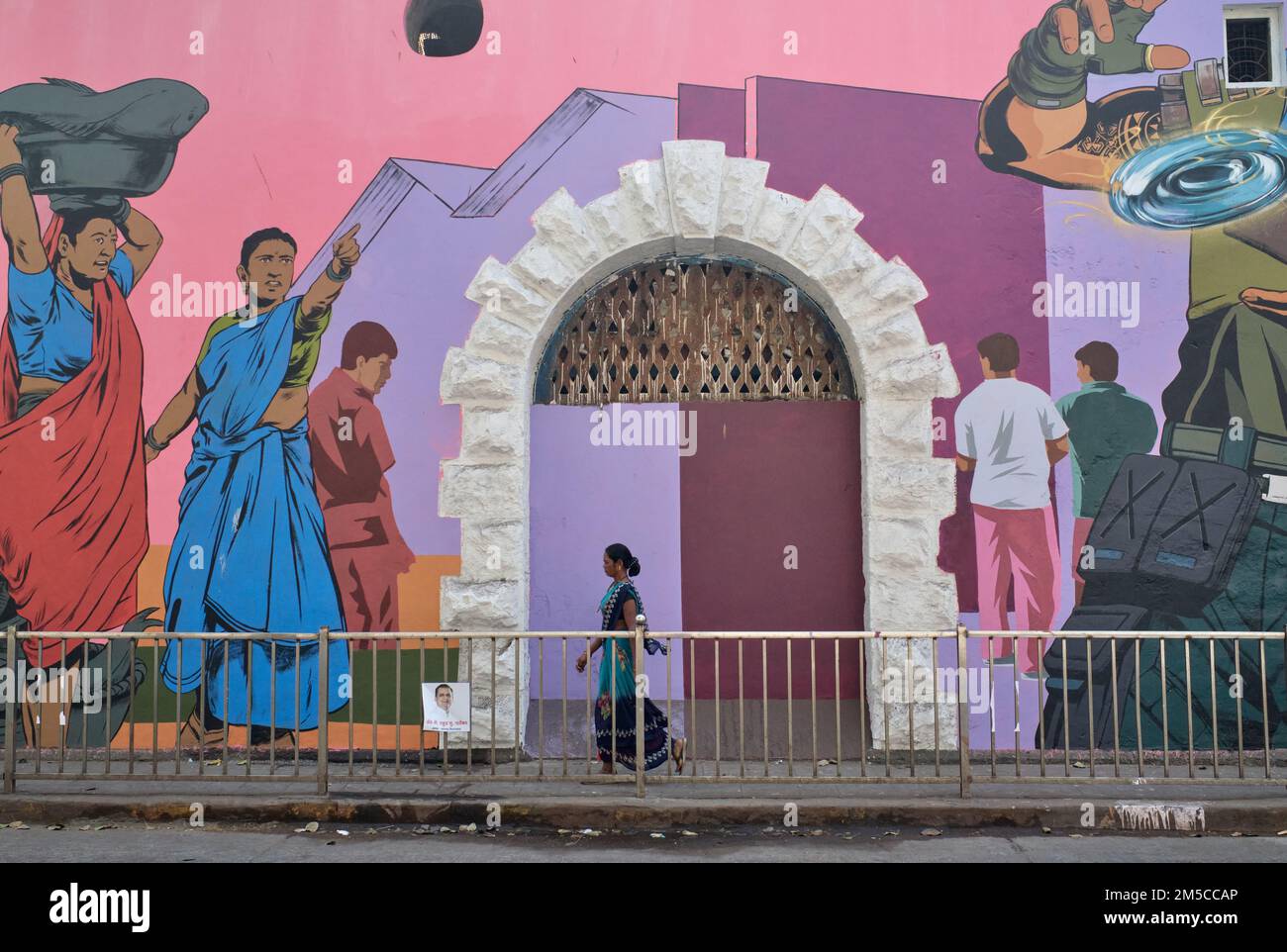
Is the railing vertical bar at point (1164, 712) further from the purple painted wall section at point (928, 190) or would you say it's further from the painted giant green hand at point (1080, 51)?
the painted giant green hand at point (1080, 51)

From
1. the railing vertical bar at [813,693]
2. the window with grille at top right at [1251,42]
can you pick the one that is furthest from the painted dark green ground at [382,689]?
the window with grille at top right at [1251,42]

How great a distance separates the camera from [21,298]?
10.0 meters

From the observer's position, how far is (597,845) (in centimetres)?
712

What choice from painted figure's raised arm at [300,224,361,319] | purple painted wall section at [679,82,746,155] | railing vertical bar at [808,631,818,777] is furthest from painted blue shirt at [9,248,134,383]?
railing vertical bar at [808,631,818,777]

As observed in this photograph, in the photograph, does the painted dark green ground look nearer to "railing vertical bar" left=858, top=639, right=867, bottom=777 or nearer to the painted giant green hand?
"railing vertical bar" left=858, top=639, right=867, bottom=777

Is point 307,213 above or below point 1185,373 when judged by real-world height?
above

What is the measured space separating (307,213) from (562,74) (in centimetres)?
245

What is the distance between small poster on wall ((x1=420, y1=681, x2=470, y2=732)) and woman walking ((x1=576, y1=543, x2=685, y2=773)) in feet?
2.83

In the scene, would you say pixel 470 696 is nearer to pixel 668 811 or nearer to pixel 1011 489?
pixel 668 811

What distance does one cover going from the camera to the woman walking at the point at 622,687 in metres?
8.41

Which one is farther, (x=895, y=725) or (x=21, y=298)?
(x=21, y=298)

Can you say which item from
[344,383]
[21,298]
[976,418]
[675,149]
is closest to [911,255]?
[976,418]

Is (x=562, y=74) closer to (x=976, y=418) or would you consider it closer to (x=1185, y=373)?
(x=976, y=418)

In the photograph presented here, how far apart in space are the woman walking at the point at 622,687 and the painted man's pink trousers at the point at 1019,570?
110 inches
